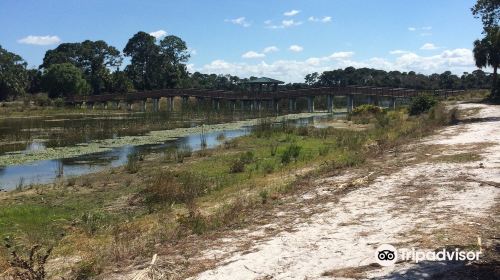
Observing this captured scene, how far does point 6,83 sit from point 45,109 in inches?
620

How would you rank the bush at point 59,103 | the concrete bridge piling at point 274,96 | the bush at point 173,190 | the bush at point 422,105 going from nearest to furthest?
the bush at point 173,190, the bush at point 422,105, the concrete bridge piling at point 274,96, the bush at point 59,103

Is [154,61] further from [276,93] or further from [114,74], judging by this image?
[276,93]

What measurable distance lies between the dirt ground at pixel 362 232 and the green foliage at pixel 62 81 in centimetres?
8071

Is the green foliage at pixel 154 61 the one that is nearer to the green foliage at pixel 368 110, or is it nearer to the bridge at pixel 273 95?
the bridge at pixel 273 95

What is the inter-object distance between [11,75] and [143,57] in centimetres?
3625

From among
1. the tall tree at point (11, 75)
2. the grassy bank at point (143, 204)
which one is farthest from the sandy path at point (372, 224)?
the tall tree at point (11, 75)

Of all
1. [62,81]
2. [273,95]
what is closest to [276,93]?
[273,95]

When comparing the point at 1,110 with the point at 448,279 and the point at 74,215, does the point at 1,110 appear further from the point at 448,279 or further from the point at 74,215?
the point at 448,279

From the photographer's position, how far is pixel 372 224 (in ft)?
24.3

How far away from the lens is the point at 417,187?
32.1 feet

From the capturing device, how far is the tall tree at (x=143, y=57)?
10806cm

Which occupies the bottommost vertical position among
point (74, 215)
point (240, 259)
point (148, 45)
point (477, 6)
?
point (74, 215)

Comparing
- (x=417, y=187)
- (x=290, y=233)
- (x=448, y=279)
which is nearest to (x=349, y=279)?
(x=448, y=279)

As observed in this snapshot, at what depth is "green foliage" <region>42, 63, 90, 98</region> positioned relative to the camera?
275 feet
